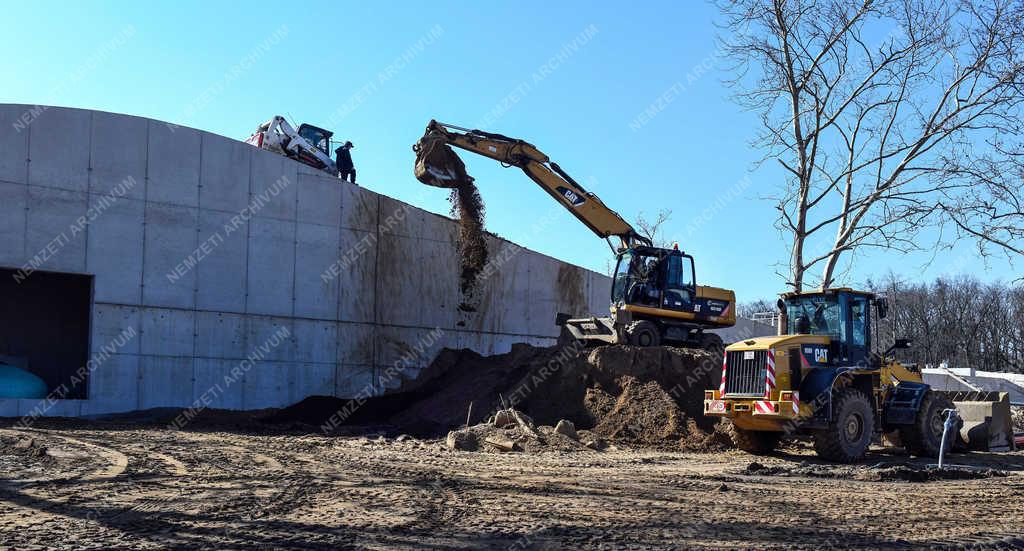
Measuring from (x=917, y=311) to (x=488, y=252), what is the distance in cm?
4801

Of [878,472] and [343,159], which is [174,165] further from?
[878,472]

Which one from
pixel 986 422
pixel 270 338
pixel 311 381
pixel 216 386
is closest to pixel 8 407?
pixel 216 386

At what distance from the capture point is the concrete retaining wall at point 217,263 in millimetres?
20328

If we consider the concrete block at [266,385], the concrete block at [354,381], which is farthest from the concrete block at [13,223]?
the concrete block at [354,381]

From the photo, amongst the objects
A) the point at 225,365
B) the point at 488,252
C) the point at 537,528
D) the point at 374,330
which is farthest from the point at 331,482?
the point at 488,252

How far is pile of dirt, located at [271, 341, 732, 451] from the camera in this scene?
55.7 feet

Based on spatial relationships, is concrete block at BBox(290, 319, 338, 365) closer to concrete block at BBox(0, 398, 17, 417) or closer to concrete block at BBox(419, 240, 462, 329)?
concrete block at BBox(419, 240, 462, 329)

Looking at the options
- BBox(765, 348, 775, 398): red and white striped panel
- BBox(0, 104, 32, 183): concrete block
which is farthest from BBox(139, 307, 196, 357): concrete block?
BBox(765, 348, 775, 398): red and white striped panel

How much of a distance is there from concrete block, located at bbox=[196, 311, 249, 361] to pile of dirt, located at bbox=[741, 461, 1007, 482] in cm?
1409

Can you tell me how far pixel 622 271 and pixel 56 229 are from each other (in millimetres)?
12954

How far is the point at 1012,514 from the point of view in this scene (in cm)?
895

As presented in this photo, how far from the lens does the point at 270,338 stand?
22.9m

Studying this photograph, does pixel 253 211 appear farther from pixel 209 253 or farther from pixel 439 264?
pixel 439 264

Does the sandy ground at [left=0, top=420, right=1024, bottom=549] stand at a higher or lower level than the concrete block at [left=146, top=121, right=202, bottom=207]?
lower
